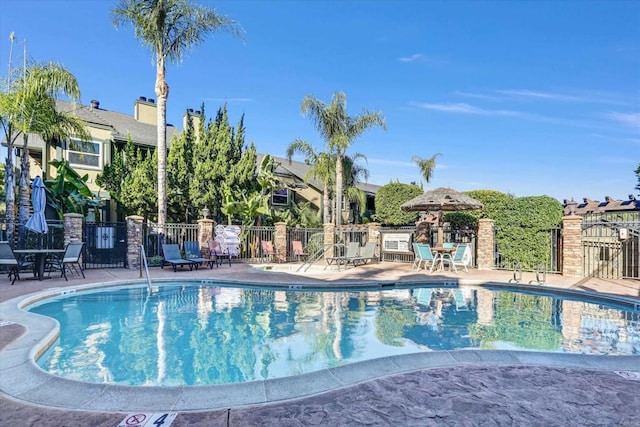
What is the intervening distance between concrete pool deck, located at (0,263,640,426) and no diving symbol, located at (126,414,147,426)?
9 cm

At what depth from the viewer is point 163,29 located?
51.8 feet

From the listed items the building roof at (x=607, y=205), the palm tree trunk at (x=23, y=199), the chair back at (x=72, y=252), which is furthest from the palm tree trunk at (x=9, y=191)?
the building roof at (x=607, y=205)

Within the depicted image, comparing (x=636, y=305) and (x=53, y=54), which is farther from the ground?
(x=53, y=54)

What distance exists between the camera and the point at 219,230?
16.4 metres

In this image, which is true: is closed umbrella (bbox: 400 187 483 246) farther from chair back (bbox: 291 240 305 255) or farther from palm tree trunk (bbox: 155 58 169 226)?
palm tree trunk (bbox: 155 58 169 226)

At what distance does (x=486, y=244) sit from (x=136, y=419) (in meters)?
13.6

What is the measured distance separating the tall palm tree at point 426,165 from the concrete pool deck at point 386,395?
30459mm

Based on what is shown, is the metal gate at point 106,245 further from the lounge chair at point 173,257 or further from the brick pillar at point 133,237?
the lounge chair at point 173,257

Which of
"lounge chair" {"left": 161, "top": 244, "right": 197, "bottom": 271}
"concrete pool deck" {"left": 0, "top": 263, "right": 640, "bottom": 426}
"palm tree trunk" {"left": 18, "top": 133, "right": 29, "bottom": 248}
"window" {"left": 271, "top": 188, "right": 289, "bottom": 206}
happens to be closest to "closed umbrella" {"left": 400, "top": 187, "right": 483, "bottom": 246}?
"lounge chair" {"left": 161, "top": 244, "right": 197, "bottom": 271}

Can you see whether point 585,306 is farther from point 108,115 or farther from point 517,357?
point 108,115

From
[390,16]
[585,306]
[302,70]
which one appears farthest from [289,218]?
[585,306]

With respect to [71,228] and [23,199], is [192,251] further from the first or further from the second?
[23,199]

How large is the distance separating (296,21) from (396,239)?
10.2m

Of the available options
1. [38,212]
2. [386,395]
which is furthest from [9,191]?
[386,395]
